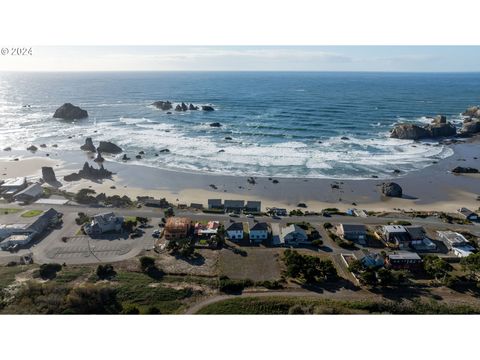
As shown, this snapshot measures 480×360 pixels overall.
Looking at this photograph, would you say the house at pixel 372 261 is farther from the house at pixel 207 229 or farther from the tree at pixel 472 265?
the house at pixel 207 229

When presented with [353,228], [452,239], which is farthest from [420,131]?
[353,228]

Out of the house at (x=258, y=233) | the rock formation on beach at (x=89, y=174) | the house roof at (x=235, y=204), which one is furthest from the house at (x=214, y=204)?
the rock formation on beach at (x=89, y=174)

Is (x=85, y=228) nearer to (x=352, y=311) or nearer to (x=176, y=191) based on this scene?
(x=176, y=191)

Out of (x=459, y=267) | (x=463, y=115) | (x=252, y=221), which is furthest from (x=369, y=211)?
(x=463, y=115)

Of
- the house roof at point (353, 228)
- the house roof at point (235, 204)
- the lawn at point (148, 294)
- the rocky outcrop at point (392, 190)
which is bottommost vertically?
the lawn at point (148, 294)

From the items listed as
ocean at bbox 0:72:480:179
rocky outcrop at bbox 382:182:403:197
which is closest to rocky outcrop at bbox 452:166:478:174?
ocean at bbox 0:72:480:179

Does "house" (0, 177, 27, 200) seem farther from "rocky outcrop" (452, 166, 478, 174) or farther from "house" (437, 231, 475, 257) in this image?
"rocky outcrop" (452, 166, 478, 174)
